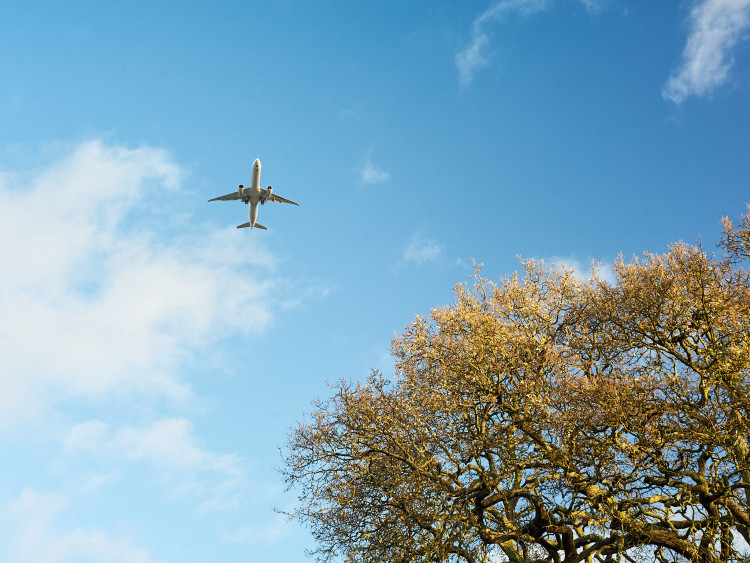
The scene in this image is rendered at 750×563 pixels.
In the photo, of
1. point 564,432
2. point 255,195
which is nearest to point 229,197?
point 255,195

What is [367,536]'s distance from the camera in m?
23.8

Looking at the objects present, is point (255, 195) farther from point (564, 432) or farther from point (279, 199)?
point (564, 432)

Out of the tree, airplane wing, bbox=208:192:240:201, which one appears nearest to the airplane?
airplane wing, bbox=208:192:240:201

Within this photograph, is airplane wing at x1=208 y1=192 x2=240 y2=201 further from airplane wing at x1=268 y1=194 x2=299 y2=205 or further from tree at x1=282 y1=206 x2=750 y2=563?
tree at x1=282 y1=206 x2=750 y2=563

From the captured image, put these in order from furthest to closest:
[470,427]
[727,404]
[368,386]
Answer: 1. [368,386]
2. [470,427]
3. [727,404]

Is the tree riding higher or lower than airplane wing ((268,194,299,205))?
lower

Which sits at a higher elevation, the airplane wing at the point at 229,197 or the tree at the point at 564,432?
the airplane wing at the point at 229,197

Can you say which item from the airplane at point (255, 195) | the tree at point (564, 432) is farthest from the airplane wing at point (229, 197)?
the tree at point (564, 432)

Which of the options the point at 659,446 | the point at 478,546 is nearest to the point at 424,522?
the point at 478,546

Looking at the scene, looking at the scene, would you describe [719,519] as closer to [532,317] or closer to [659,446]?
[659,446]

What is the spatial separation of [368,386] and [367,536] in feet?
17.6

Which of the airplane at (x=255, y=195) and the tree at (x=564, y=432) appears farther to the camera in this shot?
the airplane at (x=255, y=195)

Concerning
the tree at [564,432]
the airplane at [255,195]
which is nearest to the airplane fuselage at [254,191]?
the airplane at [255,195]

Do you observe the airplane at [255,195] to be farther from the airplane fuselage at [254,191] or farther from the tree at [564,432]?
the tree at [564,432]
